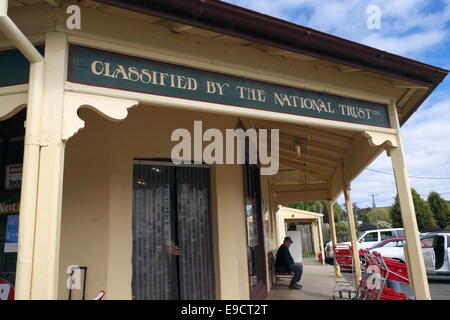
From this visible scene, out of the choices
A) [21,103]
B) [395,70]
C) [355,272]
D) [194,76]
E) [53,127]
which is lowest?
[355,272]

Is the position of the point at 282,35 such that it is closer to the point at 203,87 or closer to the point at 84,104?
the point at 203,87

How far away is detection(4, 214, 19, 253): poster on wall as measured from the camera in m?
4.06

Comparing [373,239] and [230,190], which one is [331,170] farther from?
[373,239]

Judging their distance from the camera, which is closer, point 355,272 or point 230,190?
point 230,190

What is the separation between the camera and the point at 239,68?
386 centimetres

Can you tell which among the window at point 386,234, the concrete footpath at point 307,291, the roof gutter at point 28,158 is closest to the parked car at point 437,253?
the concrete footpath at point 307,291

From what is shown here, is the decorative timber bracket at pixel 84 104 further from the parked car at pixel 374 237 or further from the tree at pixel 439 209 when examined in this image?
the tree at pixel 439 209

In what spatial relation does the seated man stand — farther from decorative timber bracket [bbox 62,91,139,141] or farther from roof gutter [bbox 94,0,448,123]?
decorative timber bracket [bbox 62,91,139,141]

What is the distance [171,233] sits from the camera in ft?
16.1

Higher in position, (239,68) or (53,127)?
(239,68)

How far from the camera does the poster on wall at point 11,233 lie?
160 inches
